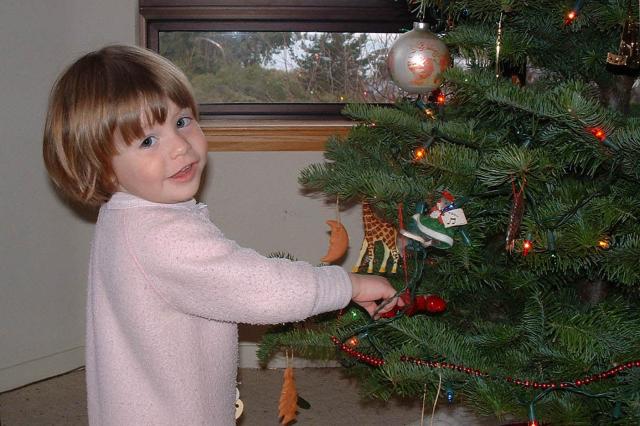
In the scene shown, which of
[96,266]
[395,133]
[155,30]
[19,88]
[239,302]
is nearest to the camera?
[239,302]

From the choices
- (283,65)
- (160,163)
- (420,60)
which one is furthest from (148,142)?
(283,65)

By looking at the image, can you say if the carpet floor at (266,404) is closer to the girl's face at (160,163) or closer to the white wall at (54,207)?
the white wall at (54,207)

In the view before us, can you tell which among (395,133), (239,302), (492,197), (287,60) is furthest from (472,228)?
(287,60)

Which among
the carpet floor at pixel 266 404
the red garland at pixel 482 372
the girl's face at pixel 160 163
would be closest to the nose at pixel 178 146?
the girl's face at pixel 160 163

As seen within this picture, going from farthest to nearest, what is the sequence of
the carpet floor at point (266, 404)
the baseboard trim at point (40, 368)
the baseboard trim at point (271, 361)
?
1. the baseboard trim at point (271, 361)
2. the baseboard trim at point (40, 368)
3. the carpet floor at point (266, 404)

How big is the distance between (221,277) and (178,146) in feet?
0.65

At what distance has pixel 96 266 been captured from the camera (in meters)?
1.09

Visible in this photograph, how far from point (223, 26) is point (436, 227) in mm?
1400

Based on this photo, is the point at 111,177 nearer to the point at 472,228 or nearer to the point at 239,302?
the point at 239,302

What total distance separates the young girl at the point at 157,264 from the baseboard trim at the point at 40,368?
3.69ft

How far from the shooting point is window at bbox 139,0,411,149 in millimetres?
2217

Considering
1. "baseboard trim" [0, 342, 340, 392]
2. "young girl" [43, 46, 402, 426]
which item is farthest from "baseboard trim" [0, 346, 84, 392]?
"young girl" [43, 46, 402, 426]

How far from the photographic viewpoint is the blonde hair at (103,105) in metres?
1.00

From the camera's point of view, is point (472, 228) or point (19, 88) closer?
point (472, 228)
